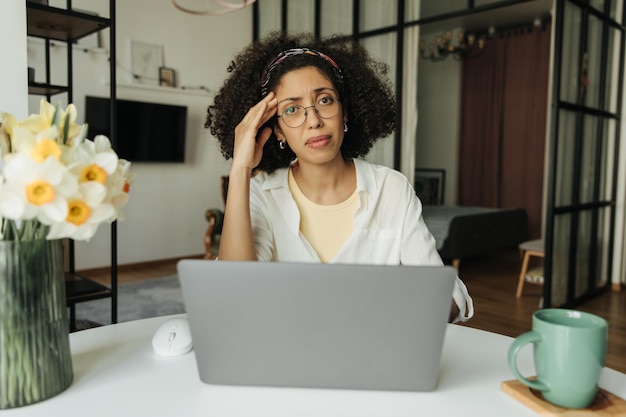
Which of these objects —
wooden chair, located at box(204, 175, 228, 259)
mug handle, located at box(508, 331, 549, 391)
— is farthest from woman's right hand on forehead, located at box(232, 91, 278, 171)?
wooden chair, located at box(204, 175, 228, 259)

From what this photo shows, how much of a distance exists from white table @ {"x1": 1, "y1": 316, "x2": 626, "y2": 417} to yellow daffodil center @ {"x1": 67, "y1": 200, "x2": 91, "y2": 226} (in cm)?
25

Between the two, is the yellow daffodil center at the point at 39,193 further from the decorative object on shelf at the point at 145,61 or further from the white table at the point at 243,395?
the decorative object on shelf at the point at 145,61

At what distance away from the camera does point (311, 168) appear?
1.42 metres

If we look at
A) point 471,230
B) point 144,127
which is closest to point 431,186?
point 471,230

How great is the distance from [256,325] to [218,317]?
0.05 m

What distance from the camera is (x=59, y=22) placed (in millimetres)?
2104

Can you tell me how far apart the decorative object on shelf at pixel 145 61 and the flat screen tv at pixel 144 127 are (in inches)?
9.5

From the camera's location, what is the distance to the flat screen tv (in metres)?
4.52

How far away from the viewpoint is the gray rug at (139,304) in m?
3.34

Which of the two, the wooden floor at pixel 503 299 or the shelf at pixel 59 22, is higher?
the shelf at pixel 59 22

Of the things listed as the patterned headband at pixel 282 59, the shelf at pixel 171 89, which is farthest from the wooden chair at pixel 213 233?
the patterned headband at pixel 282 59

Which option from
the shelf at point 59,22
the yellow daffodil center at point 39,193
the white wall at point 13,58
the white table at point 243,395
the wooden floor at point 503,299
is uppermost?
the shelf at point 59,22

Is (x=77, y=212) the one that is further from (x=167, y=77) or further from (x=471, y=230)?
(x=167, y=77)

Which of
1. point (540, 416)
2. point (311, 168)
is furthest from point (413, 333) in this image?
point (311, 168)
